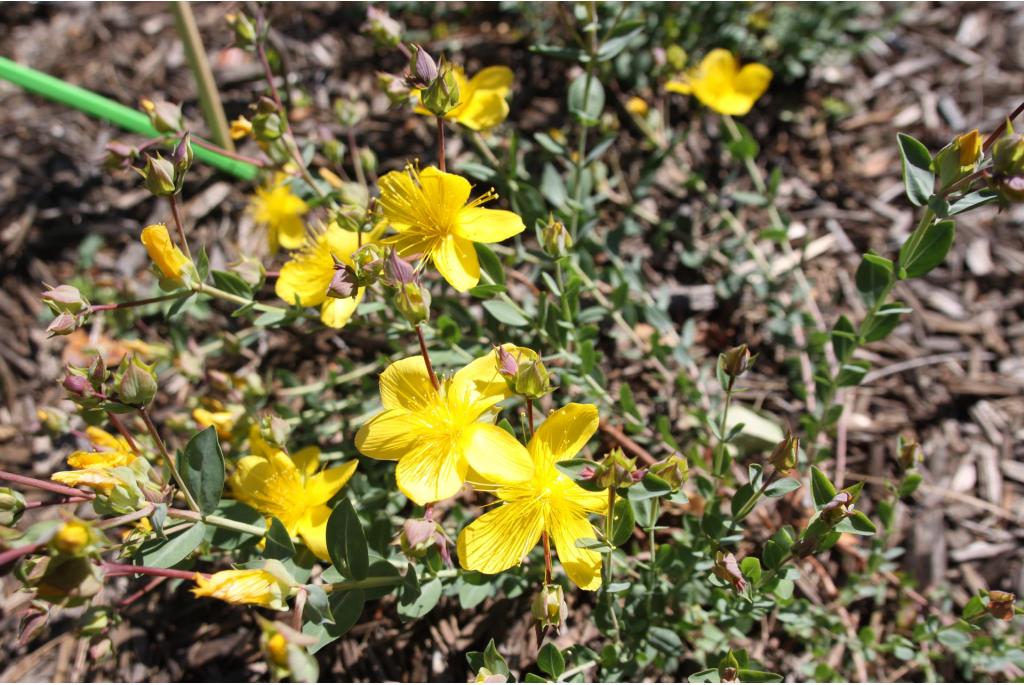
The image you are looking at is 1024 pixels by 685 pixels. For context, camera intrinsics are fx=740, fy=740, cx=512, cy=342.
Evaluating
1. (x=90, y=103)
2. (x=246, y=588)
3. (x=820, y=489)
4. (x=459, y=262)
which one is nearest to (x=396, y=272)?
(x=459, y=262)

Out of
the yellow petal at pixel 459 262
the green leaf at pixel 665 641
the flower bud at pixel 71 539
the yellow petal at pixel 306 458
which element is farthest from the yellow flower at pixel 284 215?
the green leaf at pixel 665 641

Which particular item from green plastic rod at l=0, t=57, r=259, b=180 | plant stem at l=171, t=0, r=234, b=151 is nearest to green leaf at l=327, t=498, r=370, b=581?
green plastic rod at l=0, t=57, r=259, b=180

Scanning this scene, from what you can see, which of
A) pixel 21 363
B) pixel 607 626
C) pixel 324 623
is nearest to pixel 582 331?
pixel 607 626

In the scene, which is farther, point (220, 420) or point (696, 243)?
point (696, 243)

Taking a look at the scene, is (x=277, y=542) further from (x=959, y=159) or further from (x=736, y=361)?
(x=959, y=159)

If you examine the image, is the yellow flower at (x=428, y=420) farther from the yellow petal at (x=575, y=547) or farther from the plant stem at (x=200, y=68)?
the plant stem at (x=200, y=68)

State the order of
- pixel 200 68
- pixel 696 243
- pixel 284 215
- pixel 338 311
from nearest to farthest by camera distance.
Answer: pixel 338 311
pixel 284 215
pixel 200 68
pixel 696 243
